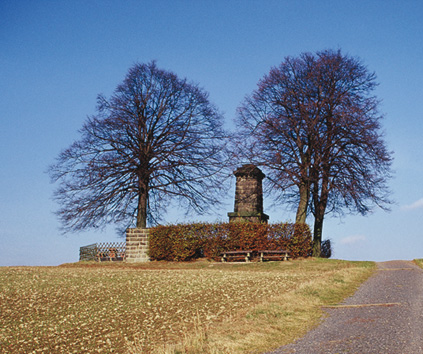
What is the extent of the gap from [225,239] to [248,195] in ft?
14.9

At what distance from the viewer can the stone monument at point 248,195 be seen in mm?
32438

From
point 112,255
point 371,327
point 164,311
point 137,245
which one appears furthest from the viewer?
point 112,255

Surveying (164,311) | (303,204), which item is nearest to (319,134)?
(303,204)

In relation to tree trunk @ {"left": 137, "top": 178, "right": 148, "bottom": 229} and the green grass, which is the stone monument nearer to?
tree trunk @ {"left": 137, "top": 178, "right": 148, "bottom": 229}

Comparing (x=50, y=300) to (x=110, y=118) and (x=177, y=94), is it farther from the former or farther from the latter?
(x=177, y=94)

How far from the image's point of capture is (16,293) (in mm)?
19125

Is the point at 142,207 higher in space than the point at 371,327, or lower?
higher

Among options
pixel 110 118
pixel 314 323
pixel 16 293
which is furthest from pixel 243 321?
pixel 110 118

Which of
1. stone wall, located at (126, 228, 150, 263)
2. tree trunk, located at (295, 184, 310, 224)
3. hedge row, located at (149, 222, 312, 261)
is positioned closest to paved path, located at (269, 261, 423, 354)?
hedge row, located at (149, 222, 312, 261)

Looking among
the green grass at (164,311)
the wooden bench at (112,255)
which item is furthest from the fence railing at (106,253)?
the green grass at (164,311)

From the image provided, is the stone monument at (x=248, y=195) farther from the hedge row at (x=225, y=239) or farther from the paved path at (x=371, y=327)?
the paved path at (x=371, y=327)

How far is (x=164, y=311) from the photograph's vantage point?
14.1 meters

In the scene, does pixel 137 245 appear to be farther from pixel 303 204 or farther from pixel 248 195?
pixel 303 204

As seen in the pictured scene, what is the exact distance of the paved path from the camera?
877 cm
